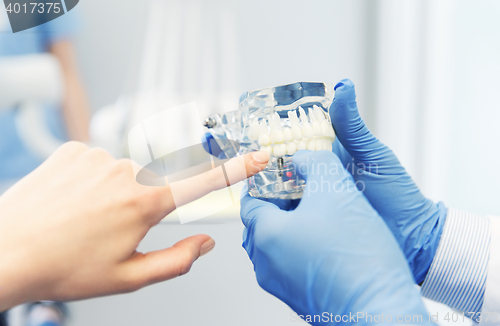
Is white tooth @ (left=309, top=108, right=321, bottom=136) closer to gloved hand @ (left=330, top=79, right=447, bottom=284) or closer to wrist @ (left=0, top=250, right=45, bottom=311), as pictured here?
gloved hand @ (left=330, top=79, right=447, bottom=284)

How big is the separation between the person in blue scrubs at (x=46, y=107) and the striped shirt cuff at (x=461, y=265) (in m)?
1.08

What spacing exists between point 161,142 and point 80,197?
28 centimetres

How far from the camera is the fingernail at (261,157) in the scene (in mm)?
578

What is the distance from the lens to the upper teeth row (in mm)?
606

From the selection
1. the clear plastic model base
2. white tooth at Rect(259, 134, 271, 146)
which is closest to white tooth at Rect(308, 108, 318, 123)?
the clear plastic model base

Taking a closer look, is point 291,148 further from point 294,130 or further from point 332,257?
point 332,257

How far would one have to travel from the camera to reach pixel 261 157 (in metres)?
0.58

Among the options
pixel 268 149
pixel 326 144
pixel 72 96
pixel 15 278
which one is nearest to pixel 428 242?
pixel 326 144

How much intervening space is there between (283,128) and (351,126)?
140mm

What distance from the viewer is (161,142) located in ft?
2.68

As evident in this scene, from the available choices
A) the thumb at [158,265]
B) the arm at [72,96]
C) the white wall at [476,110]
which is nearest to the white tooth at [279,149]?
the thumb at [158,265]

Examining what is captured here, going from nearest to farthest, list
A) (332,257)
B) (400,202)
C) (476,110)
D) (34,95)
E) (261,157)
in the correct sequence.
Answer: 1. (332,257)
2. (261,157)
3. (400,202)
4. (34,95)
5. (476,110)

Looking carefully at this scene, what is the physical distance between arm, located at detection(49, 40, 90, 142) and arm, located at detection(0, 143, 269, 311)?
43cm

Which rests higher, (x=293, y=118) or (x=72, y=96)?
(x=72, y=96)
